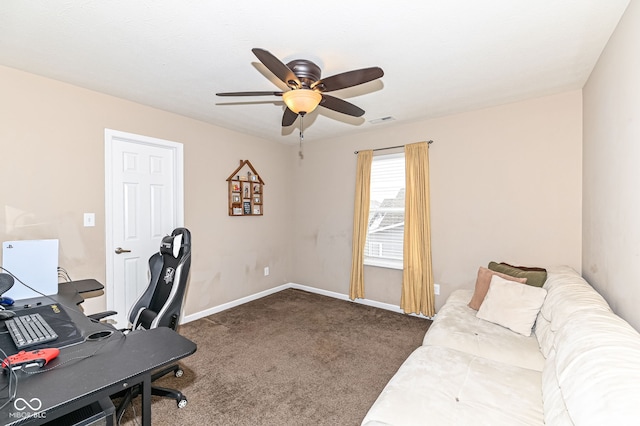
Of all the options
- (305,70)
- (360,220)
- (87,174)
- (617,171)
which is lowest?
(360,220)

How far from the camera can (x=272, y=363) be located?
2.62 meters

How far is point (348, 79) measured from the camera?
72.7 inches

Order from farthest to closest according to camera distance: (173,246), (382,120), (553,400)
→ (382,120), (173,246), (553,400)

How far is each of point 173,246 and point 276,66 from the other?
58.1 inches

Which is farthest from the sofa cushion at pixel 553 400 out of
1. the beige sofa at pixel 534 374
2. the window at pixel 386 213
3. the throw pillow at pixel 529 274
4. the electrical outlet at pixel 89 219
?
the electrical outlet at pixel 89 219

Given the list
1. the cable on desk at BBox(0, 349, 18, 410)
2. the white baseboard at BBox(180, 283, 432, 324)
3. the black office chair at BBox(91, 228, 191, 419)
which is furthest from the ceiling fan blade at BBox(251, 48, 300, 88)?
the white baseboard at BBox(180, 283, 432, 324)

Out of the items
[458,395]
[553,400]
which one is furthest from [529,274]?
[458,395]

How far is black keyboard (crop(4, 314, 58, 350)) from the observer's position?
1.26m

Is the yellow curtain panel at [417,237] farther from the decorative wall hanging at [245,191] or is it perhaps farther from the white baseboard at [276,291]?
the decorative wall hanging at [245,191]

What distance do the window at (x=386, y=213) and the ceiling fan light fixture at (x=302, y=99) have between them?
7.18 feet

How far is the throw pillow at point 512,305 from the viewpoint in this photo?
2.17 meters

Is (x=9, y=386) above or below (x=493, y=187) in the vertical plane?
below

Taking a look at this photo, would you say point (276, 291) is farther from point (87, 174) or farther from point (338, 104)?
point (338, 104)

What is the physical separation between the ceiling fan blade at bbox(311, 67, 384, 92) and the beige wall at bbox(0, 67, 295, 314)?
7.42 ft
